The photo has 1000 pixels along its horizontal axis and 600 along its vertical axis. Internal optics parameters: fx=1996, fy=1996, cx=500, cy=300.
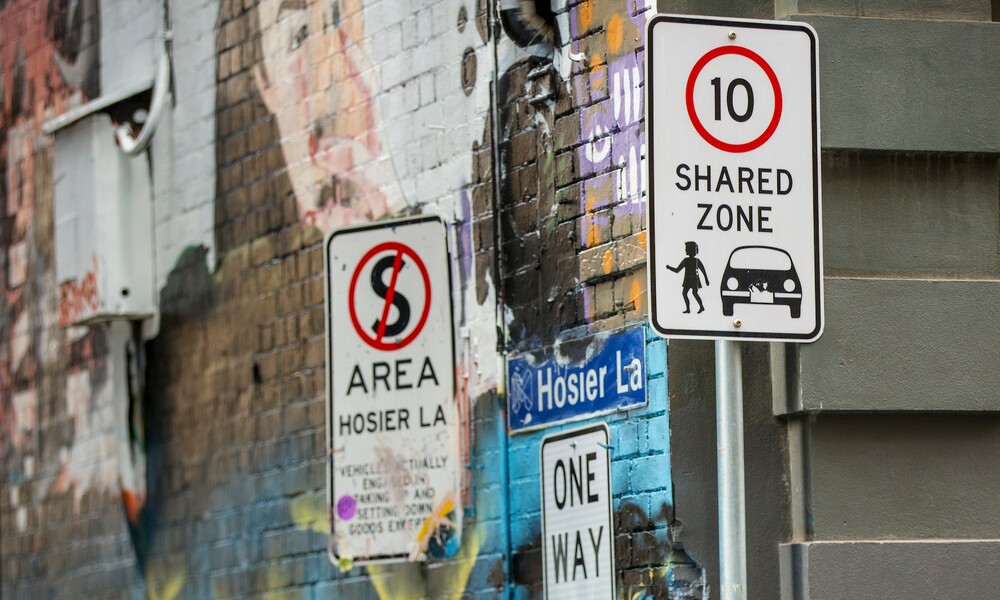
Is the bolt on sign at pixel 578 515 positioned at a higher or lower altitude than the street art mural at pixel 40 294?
lower

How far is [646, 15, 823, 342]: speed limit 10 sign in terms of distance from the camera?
4.97 m

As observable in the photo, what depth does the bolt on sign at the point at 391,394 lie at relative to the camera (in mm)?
8367

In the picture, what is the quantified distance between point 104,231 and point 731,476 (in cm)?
772

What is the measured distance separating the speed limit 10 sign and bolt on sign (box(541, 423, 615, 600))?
213 centimetres

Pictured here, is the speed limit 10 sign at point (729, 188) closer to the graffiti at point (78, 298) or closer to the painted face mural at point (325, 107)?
the painted face mural at point (325, 107)

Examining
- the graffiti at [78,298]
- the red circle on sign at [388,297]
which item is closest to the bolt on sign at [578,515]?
the red circle on sign at [388,297]

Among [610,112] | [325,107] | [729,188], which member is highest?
[325,107]

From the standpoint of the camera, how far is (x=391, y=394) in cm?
845

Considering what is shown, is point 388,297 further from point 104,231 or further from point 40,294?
point 40,294

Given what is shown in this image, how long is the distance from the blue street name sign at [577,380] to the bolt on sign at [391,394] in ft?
1.09

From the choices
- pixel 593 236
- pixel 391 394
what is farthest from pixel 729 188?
pixel 391 394

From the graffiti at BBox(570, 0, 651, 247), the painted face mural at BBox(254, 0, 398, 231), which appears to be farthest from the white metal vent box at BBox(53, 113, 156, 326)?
the graffiti at BBox(570, 0, 651, 247)

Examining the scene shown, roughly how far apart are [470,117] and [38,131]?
5432 millimetres

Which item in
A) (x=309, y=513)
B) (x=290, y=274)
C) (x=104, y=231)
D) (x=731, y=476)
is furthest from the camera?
(x=104, y=231)
